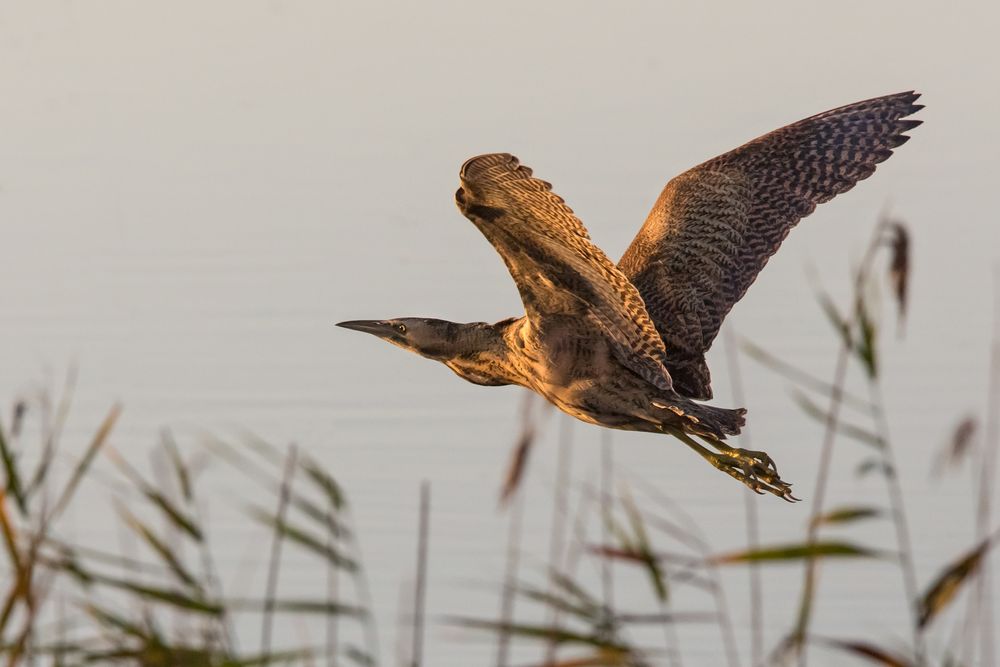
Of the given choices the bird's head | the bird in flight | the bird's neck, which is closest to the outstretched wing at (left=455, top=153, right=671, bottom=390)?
the bird in flight

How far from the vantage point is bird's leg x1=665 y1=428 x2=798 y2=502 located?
753 cm

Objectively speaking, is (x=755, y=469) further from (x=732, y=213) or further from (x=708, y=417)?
(x=732, y=213)

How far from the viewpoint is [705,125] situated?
1591cm

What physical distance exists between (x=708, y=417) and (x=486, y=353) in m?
1.01

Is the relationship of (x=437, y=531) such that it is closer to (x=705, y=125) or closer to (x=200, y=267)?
(x=200, y=267)

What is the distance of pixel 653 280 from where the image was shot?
8008 mm

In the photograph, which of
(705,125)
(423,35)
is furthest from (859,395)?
(423,35)

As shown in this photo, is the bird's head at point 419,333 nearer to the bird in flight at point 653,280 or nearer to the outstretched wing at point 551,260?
the bird in flight at point 653,280

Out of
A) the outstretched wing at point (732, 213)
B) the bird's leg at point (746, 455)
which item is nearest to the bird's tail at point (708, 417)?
the bird's leg at point (746, 455)

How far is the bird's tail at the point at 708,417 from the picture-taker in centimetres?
714

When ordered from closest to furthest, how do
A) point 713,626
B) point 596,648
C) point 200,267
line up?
point 596,648 → point 713,626 → point 200,267

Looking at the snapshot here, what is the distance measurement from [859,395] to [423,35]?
1092cm

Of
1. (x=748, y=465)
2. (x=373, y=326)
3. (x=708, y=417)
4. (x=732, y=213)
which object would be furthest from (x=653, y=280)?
(x=373, y=326)

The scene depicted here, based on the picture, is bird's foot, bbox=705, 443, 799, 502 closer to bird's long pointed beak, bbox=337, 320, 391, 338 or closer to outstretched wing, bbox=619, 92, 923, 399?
outstretched wing, bbox=619, 92, 923, 399
